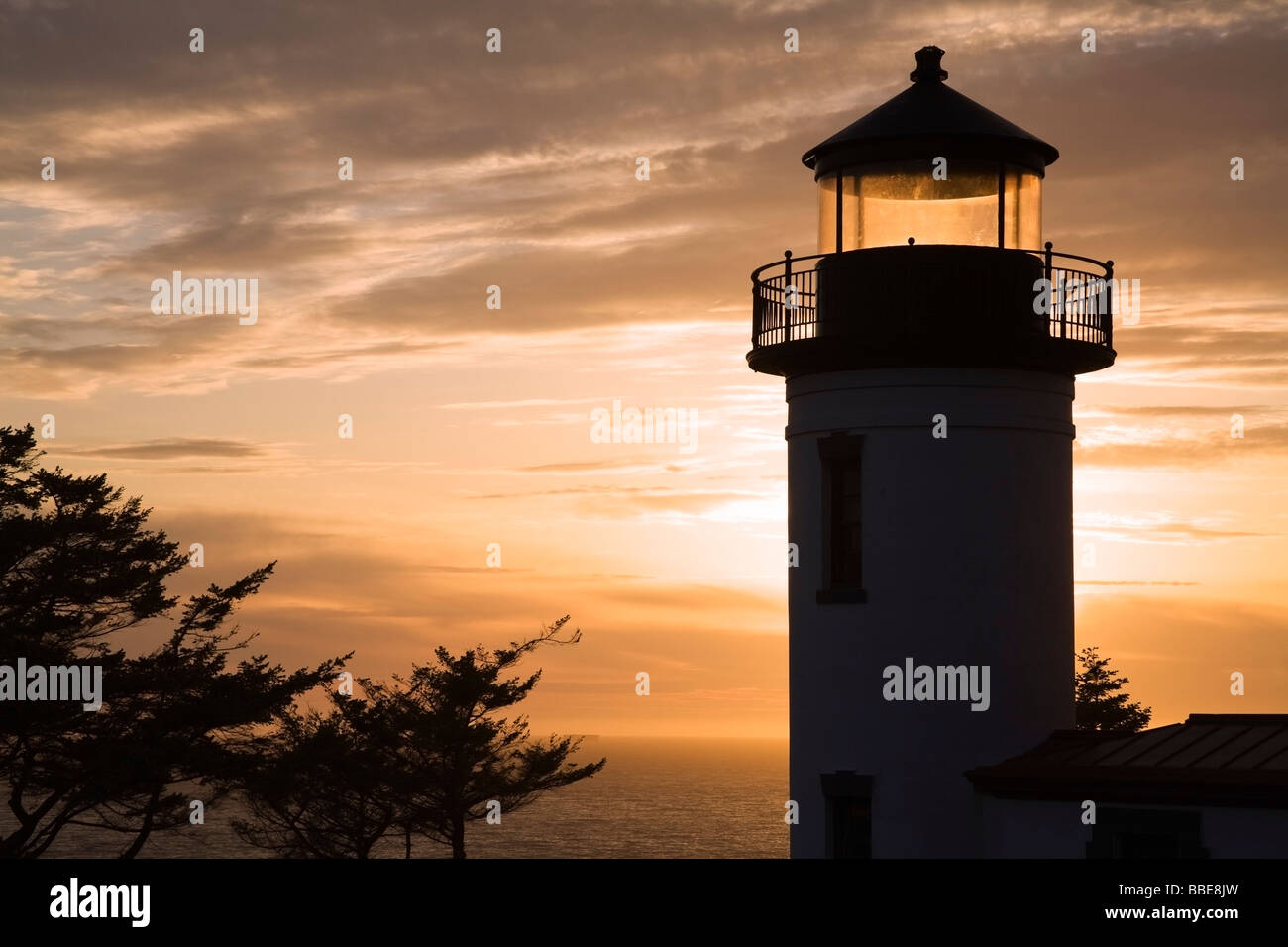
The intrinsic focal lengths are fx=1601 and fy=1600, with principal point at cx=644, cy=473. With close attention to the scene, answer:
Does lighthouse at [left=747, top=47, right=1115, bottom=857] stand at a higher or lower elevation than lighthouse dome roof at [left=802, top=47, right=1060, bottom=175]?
lower

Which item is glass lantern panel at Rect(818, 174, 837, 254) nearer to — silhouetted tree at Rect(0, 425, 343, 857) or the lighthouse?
the lighthouse

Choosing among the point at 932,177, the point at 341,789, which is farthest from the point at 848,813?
the point at 341,789

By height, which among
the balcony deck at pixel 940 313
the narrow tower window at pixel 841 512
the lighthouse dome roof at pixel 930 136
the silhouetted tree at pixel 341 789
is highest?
the lighthouse dome roof at pixel 930 136

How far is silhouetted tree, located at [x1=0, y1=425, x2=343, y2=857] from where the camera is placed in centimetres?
2700

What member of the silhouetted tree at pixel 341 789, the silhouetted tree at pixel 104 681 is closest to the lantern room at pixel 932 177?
Answer: the silhouetted tree at pixel 104 681

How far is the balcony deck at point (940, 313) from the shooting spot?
720 inches

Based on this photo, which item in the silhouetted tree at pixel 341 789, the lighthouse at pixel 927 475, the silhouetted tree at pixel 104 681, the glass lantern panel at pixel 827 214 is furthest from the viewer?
the silhouetted tree at pixel 341 789

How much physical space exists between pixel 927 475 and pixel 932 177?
11.5 ft

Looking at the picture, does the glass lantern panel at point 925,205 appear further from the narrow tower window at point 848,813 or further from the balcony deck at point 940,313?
the narrow tower window at point 848,813

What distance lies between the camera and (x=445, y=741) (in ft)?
142

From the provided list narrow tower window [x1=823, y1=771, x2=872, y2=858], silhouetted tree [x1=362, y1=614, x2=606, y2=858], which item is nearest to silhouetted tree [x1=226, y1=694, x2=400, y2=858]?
silhouetted tree [x1=362, y1=614, x2=606, y2=858]

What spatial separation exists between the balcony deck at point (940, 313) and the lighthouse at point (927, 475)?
0.08 feet

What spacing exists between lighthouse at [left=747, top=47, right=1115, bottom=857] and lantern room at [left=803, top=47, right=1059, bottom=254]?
0.08 feet
